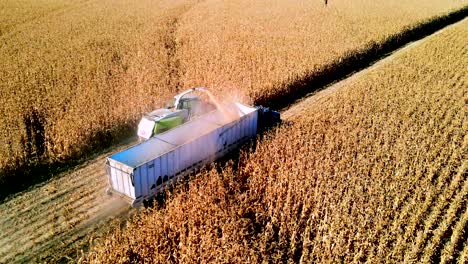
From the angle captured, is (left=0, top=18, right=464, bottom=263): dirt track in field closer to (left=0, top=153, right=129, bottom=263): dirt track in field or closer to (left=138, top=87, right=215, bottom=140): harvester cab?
(left=0, top=153, right=129, bottom=263): dirt track in field

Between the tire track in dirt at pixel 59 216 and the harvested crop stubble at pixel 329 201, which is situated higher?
the harvested crop stubble at pixel 329 201

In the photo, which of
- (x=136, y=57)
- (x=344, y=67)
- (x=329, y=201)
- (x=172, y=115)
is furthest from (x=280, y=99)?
(x=136, y=57)

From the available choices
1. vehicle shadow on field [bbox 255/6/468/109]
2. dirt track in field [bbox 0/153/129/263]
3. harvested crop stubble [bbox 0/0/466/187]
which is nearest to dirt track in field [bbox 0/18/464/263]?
dirt track in field [bbox 0/153/129/263]

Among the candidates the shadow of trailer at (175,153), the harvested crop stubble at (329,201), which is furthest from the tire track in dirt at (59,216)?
the harvested crop stubble at (329,201)

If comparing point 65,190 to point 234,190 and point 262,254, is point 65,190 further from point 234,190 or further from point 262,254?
point 262,254

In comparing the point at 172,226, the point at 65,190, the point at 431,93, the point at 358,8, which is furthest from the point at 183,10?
the point at 172,226

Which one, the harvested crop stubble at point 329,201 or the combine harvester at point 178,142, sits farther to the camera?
the combine harvester at point 178,142

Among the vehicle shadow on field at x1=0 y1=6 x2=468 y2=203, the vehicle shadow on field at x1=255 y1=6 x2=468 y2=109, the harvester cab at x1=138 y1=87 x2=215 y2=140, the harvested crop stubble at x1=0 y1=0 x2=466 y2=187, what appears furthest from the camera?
the vehicle shadow on field at x1=255 y1=6 x2=468 y2=109

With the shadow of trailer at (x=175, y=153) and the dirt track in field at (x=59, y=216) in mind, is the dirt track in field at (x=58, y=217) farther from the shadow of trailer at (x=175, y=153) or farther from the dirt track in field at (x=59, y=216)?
the shadow of trailer at (x=175, y=153)
